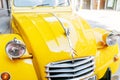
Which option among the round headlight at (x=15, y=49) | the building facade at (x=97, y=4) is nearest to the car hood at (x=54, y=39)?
the round headlight at (x=15, y=49)

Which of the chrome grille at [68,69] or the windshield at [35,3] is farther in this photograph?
the windshield at [35,3]

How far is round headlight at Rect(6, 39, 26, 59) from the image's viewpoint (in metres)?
2.52

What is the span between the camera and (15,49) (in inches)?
99.4

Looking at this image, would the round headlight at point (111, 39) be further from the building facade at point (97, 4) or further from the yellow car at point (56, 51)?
the building facade at point (97, 4)

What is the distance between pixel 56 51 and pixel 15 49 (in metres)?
0.51

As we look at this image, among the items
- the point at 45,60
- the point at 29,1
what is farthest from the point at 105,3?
the point at 45,60

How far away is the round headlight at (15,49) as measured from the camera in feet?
8.27

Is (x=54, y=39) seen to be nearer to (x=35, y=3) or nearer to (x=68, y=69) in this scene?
(x=68, y=69)

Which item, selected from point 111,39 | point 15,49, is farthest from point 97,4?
A: point 15,49

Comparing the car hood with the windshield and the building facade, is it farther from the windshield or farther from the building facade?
the building facade

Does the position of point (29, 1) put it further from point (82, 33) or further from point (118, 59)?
point (118, 59)

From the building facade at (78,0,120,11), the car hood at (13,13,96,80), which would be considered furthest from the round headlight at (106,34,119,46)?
the building facade at (78,0,120,11)

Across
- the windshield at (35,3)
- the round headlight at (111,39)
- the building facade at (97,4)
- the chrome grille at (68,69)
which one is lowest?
the building facade at (97,4)

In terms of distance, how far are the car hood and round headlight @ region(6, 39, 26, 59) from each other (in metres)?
0.17
